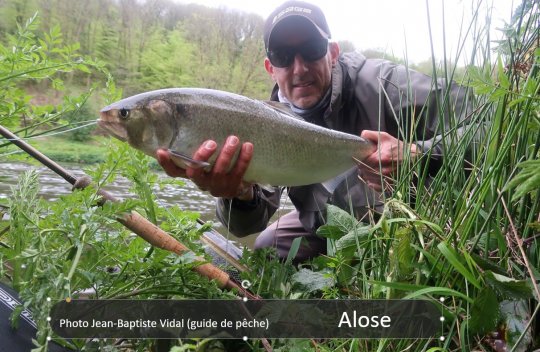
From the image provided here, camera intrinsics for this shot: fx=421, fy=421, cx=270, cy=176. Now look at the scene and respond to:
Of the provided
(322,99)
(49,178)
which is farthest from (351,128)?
(49,178)

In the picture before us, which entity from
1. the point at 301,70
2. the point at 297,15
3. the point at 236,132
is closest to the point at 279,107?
the point at 236,132

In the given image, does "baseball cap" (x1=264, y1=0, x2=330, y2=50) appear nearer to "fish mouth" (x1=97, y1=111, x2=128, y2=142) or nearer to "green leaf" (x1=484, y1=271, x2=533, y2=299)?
"fish mouth" (x1=97, y1=111, x2=128, y2=142)

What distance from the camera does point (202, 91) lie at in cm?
193

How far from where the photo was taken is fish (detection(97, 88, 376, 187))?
1.87 m

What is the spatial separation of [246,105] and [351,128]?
1.56 m

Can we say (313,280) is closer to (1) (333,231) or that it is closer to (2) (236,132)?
(1) (333,231)

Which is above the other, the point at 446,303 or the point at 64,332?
the point at 446,303

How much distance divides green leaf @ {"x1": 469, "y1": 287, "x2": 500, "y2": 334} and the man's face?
8.72ft

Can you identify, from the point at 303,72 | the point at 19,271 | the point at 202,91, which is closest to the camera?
the point at 19,271

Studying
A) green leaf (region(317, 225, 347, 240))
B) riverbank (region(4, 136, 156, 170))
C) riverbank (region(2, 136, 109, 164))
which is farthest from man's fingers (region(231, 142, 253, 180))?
riverbank (region(2, 136, 109, 164))

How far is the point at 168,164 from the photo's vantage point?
2.09 m

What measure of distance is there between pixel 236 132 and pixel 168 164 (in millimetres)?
387

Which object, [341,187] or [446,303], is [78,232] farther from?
[341,187]

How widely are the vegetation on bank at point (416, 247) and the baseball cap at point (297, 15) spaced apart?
2175mm
